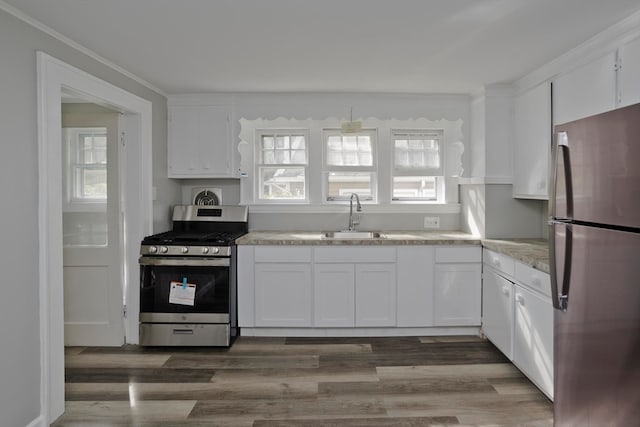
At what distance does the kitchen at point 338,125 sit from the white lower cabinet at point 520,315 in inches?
22.9

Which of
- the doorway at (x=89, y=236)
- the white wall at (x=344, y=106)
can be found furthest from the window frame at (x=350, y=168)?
the doorway at (x=89, y=236)

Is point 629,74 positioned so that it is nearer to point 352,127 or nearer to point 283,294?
point 352,127

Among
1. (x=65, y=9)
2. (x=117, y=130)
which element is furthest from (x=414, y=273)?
(x=65, y=9)

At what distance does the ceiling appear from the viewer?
6.97 ft

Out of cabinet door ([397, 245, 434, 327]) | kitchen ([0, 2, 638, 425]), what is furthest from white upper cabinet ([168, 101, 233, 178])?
cabinet door ([397, 245, 434, 327])

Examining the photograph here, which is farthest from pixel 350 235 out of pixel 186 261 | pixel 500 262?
pixel 186 261

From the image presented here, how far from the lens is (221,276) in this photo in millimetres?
3479

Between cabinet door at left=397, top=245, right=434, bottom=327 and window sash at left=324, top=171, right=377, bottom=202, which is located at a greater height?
window sash at left=324, top=171, right=377, bottom=202

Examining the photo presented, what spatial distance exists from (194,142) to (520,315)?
312 centimetres

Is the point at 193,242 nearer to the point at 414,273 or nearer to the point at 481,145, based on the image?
the point at 414,273

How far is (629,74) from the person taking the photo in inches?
91.0

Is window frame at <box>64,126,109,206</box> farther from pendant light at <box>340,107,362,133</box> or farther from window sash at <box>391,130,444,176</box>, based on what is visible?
window sash at <box>391,130,444,176</box>

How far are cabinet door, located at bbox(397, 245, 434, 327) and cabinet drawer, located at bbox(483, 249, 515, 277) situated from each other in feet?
1.47

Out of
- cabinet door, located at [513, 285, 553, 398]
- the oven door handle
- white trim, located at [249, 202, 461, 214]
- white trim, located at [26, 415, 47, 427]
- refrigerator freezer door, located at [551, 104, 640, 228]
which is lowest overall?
white trim, located at [26, 415, 47, 427]
